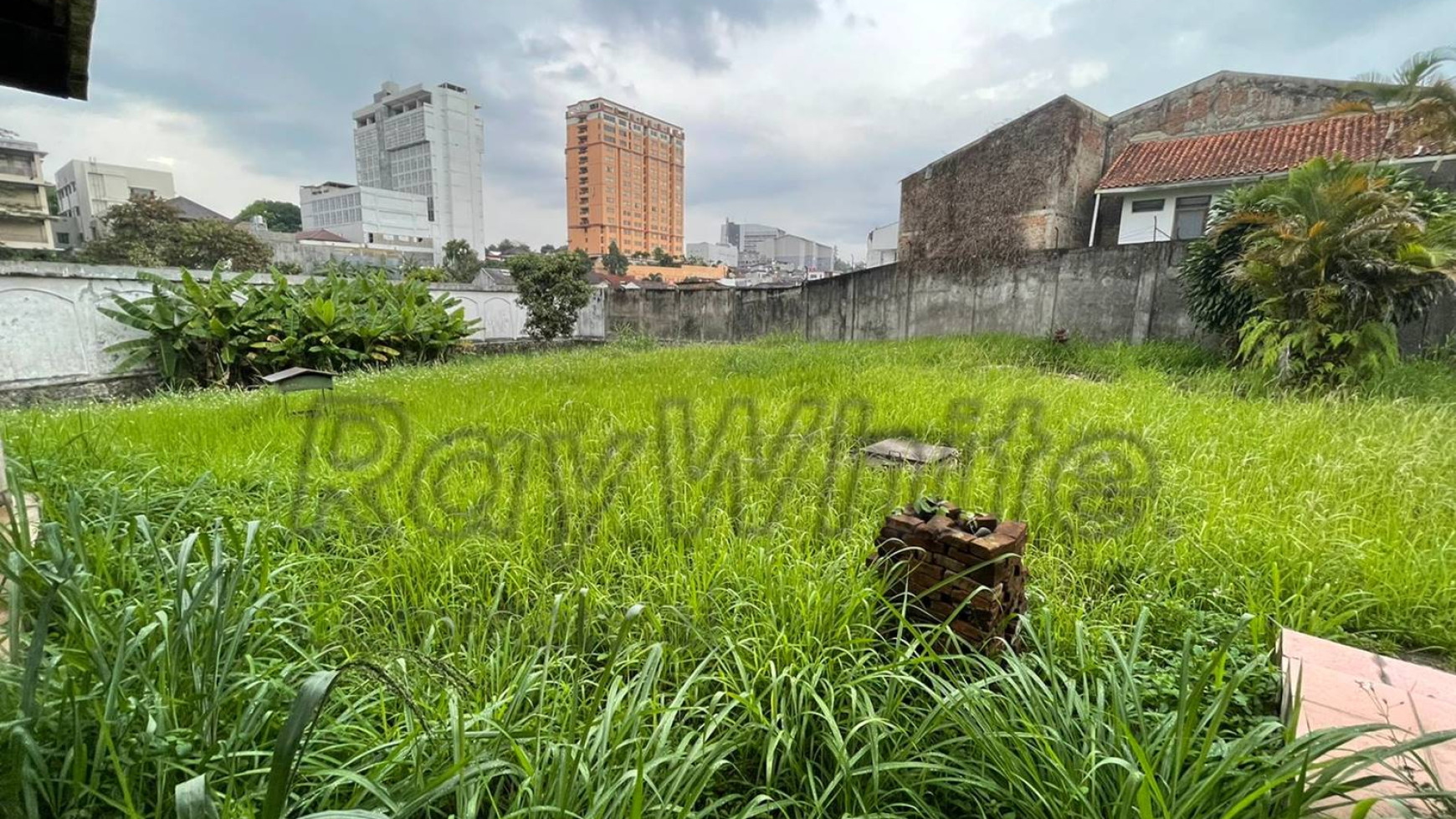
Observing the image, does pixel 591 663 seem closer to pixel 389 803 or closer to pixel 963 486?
pixel 389 803

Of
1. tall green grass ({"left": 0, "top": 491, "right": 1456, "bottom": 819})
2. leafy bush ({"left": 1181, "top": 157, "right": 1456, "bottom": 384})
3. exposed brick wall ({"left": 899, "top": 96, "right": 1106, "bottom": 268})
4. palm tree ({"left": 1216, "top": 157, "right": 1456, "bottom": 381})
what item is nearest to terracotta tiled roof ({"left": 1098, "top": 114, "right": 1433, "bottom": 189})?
exposed brick wall ({"left": 899, "top": 96, "right": 1106, "bottom": 268})

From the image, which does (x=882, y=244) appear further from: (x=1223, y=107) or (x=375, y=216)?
(x=375, y=216)

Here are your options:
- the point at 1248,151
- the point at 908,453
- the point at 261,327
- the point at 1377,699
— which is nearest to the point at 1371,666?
the point at 1377,699

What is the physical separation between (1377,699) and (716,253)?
5044cm

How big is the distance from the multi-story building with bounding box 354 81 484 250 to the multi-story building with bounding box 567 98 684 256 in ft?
32.4

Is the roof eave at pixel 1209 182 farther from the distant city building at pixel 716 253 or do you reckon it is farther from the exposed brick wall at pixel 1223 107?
the distant city building at pixel 716 253

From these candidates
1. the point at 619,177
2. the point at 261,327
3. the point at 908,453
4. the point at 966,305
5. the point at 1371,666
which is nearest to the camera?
the point at 1371,666

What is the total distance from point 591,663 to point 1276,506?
105 inches

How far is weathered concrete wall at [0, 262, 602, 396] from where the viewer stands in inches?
236

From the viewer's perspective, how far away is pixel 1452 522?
2.18 metres

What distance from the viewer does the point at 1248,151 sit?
10695 millimetres

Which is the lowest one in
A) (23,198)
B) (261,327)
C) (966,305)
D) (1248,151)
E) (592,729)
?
(592,729)

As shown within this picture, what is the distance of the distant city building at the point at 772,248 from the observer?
4322 centimetres

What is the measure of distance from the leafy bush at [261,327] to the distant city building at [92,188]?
39.0 meters
